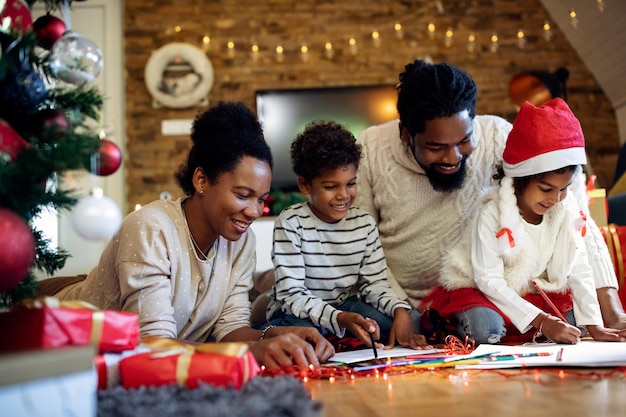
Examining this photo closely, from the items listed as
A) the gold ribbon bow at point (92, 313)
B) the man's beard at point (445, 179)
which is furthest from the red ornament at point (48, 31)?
the man's beard at point (445, 179)

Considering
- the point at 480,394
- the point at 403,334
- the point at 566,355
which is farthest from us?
the point at 403,334

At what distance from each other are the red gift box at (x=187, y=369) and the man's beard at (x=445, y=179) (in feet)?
3.75

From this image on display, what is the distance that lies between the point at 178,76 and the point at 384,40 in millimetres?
1626

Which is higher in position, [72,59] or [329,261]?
[72,59]

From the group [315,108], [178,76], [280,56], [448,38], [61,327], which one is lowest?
[61,327]

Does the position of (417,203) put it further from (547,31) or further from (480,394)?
(547,31)

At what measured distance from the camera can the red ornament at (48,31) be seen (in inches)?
43.5

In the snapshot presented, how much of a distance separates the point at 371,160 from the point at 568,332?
0.87 m

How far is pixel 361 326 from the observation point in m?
1.59

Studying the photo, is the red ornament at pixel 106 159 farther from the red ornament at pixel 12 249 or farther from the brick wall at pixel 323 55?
the brick wall at pixel 323 55

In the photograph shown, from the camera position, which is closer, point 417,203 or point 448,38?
point 417,203

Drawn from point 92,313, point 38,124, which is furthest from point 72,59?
point 92,313

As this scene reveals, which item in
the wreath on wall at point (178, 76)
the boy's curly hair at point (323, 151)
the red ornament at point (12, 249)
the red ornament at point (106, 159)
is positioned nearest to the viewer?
the red ornament at point (12, 249)

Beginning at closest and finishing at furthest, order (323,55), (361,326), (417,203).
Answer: (361,326)
(417,203)
(323,55)
